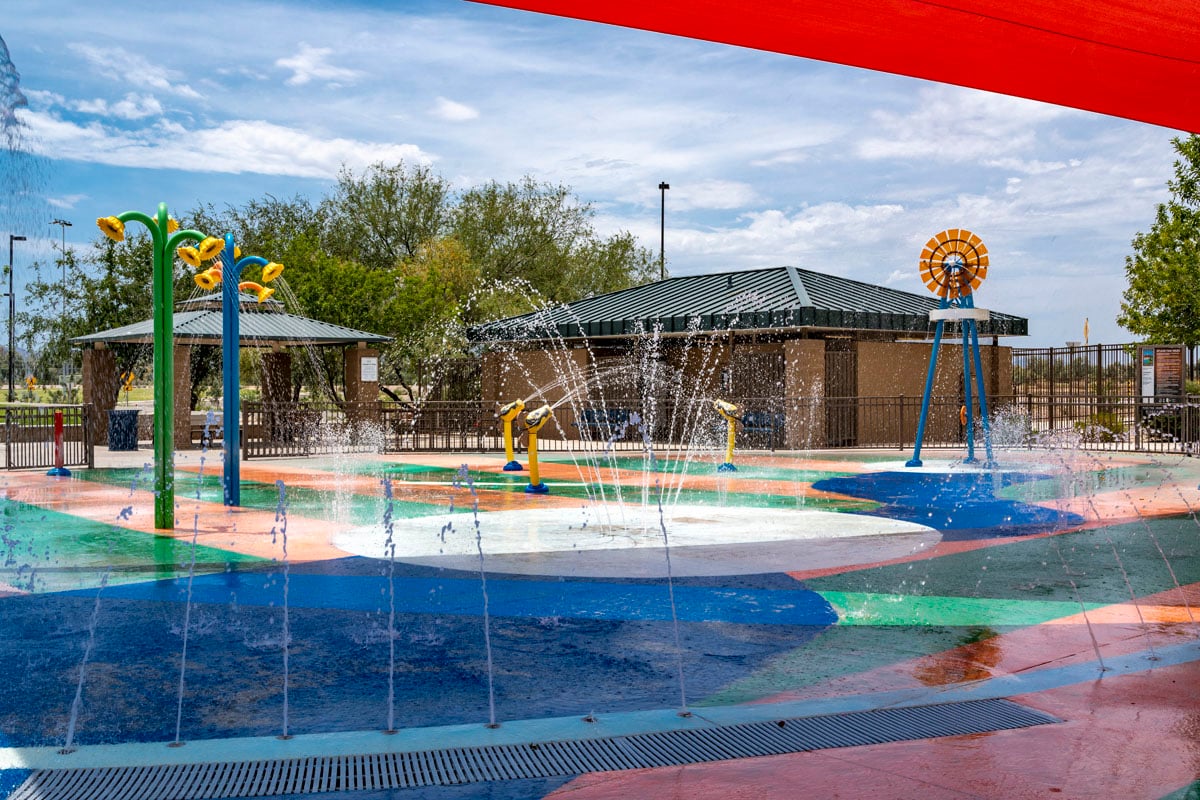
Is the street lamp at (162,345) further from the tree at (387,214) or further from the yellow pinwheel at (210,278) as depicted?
the tree at (387,214)

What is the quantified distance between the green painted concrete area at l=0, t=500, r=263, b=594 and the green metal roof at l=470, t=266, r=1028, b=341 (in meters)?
16.8

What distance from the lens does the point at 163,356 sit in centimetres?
1205

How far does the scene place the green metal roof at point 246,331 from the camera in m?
25.8

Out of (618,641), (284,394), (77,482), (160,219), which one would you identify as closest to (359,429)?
(284,394)

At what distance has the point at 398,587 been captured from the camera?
28.6 ft

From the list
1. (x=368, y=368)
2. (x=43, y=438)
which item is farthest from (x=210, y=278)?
(x=368, y=368)

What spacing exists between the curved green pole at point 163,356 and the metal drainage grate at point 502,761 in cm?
786

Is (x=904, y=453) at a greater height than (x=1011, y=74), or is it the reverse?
(x=1011, y=74)

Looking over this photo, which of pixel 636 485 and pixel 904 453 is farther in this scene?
pixel 904 453

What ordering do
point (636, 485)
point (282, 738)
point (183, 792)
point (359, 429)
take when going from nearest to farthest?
point (183, 792)
point (282, 738)
point (636, 485)
point (359, 429)

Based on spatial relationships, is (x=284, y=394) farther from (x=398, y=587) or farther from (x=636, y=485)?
(x=398, y=587)

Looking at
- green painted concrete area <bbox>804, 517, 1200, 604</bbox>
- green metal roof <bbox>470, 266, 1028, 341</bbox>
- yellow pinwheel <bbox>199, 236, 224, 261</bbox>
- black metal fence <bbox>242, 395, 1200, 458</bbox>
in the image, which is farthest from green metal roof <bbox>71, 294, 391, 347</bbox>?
green painted concrete area <bbox>804, 517, 1200, 604</bbox>

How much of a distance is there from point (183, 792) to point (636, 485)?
42.8 feet

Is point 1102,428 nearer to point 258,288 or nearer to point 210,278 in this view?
point 258,288
